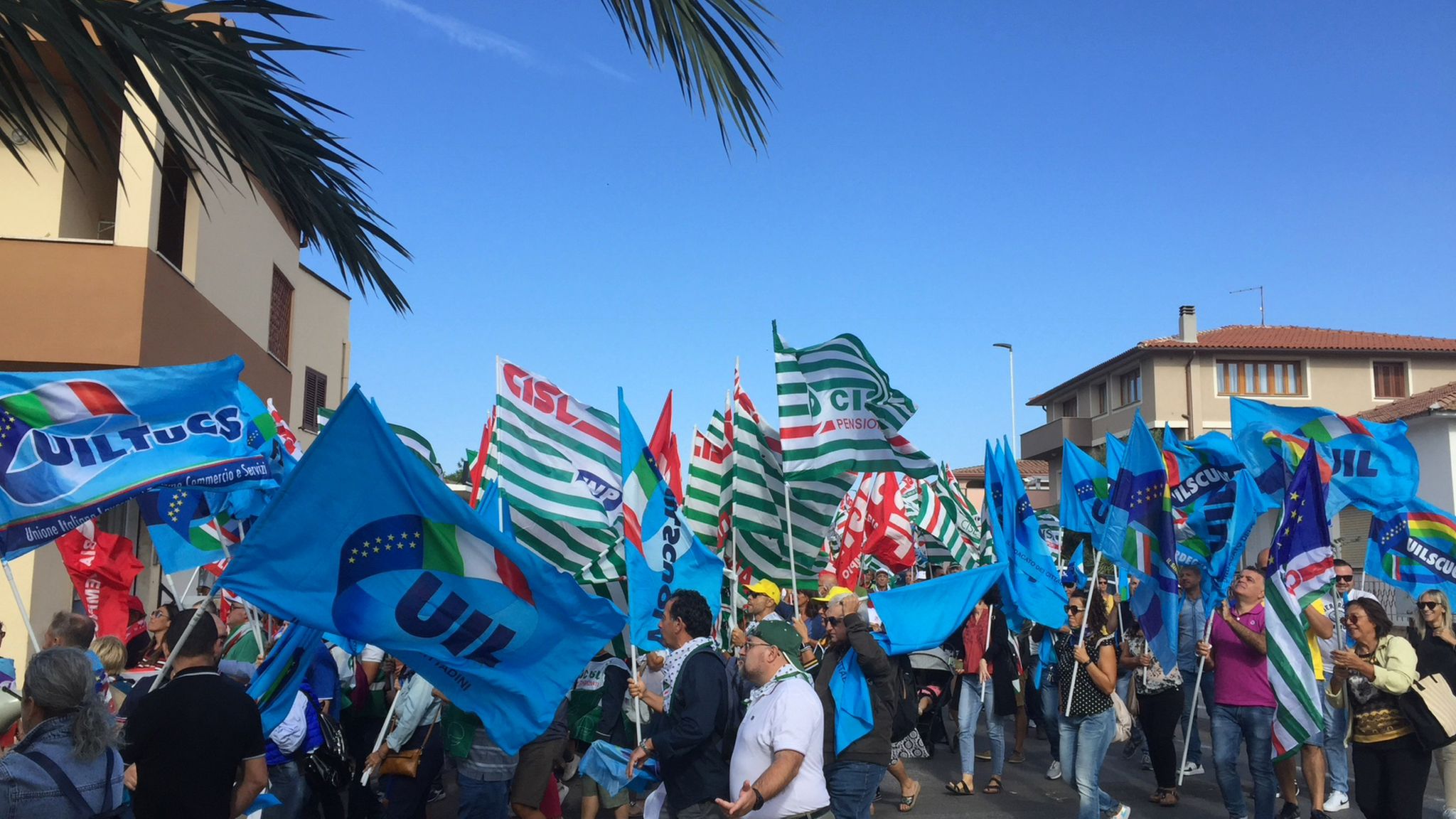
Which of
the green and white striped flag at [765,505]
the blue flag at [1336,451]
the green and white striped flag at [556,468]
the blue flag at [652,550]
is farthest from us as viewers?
the blue flag at [1336,451]

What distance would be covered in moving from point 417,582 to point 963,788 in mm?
6645

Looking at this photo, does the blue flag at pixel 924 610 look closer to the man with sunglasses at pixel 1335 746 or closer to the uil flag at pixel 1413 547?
the man with sunglasses at pixel 1335 746

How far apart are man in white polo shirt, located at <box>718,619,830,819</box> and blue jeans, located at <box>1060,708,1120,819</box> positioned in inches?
134

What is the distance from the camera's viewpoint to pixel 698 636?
248 inches

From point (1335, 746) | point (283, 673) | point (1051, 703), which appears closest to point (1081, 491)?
point (1051, 703)

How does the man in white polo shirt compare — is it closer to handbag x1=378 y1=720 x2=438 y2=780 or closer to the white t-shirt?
the white t-shirt

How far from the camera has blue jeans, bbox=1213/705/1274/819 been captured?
26.3ft

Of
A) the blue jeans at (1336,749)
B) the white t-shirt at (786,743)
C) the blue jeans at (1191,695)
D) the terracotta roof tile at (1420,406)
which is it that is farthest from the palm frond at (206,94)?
the terracotta roof tile at (1420,406)

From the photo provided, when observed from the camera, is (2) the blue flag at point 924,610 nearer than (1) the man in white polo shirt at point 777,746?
No

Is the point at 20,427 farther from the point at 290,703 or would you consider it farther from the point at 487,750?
the point at 487,750

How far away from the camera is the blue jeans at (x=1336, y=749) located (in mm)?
9414

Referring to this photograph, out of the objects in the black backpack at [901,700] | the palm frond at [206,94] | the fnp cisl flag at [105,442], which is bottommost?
the black backpack at [901,700]

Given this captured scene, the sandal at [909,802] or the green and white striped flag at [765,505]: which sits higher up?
the green and white striped flag at [765,505]

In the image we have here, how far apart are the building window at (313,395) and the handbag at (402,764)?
2124 cm
